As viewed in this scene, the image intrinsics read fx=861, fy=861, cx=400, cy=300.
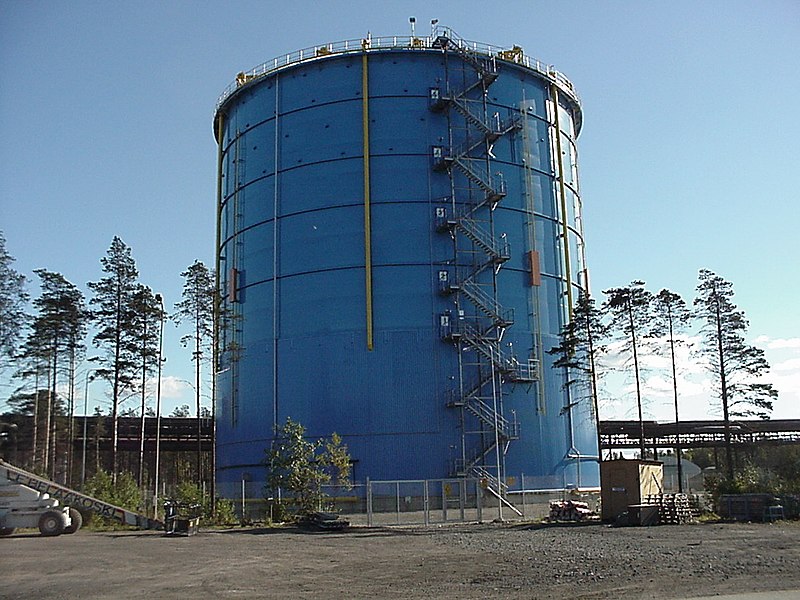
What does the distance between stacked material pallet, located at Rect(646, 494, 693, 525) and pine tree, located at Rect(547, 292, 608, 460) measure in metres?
7.36

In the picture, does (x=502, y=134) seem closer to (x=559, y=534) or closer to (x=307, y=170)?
(x=307, y=170)

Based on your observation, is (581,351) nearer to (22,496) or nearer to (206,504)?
(206,504)

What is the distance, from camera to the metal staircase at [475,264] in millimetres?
39688

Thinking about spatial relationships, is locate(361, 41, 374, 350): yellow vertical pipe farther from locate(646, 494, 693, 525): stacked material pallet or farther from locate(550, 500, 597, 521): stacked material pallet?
locate(646, 494, 693, 525): stacked material pallet

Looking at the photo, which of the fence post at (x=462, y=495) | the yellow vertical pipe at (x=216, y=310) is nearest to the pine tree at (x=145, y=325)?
the yellow vertical pipe at (x=216, y=310)

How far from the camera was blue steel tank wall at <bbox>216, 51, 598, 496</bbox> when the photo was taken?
39938mm

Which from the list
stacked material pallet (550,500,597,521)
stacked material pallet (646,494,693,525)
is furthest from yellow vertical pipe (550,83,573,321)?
stacked material pallet (646,494,693,525)

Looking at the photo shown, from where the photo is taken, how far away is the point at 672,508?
32.0 m

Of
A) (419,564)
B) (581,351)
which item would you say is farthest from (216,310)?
(419,564)

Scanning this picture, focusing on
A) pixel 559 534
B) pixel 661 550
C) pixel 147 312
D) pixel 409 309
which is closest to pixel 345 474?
pixel 409 309

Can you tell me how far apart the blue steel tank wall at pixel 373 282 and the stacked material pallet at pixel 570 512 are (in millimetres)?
4658

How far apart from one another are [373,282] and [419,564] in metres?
22.6

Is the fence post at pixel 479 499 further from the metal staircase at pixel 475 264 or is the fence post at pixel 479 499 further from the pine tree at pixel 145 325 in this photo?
the pine tree at pixel 145 325

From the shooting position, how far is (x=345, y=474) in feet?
120
